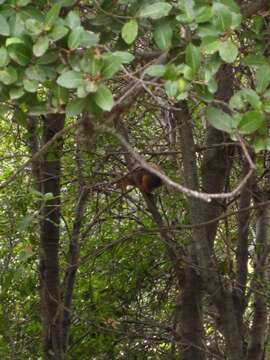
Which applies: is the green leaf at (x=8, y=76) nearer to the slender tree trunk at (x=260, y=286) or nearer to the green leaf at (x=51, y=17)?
the green leaf at (x=51, y=17)

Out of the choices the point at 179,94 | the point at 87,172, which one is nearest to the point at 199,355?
the point at 87,172

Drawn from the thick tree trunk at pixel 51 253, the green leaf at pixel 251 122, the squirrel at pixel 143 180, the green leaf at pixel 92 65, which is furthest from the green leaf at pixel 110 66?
the thick tree trunk at pixel 51 253

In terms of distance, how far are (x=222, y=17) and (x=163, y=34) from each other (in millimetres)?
186

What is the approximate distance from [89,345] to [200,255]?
3.35 feet

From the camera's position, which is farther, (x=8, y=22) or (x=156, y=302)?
(x=156, y=302)

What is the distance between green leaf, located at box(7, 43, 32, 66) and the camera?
5.49 feet

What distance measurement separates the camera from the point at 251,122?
5.59 feet

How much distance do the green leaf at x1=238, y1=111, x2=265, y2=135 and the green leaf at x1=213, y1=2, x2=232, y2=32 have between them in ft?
0.69

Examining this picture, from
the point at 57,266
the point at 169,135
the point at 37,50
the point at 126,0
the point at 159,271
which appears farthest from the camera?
the point at 159,271

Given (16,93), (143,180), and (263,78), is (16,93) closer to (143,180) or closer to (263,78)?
(263,78)

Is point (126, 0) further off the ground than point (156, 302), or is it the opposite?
point (126, 0)

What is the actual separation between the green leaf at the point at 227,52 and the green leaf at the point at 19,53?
46 cm

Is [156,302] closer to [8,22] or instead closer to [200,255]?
[200,255]

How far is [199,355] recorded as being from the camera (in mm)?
3406
